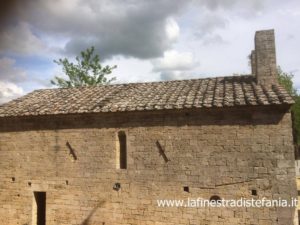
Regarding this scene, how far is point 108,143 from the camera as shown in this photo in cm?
1052

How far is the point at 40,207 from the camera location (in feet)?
38.6

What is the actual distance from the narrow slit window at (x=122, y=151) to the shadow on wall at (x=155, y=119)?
0.40 meters

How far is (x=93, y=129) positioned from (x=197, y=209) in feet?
14.4

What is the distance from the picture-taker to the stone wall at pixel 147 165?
877cm

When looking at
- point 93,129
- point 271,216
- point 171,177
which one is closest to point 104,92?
point 93,129

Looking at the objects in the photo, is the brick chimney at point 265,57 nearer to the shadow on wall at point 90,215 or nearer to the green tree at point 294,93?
the shadow on wall at point 90,215

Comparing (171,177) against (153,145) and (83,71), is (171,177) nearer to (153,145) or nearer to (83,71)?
(153,145)

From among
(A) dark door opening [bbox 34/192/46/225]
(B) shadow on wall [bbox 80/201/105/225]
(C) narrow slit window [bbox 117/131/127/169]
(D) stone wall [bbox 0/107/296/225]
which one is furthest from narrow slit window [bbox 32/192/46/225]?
(C) narrow slit window [bbox 117/131/127/169]

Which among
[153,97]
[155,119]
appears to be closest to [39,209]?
[155,119]

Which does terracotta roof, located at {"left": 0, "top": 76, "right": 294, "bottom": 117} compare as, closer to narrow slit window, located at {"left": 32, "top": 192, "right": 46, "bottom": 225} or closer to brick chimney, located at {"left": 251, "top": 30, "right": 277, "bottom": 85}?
brick chimney, located at {"left": 251, "top": 30, "right": 277, "bottom": 85}

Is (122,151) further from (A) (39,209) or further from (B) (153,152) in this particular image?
(A) (39,209)

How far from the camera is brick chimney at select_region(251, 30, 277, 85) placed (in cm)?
1003

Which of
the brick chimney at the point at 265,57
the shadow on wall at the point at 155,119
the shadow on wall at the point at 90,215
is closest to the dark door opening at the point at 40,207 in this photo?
the shadow on wall at the point at 90,215

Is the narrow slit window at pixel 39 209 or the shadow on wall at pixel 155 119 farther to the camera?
the narrow slit window at pixel 39 209
